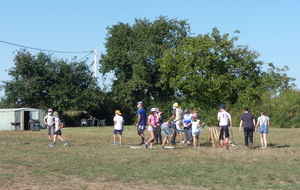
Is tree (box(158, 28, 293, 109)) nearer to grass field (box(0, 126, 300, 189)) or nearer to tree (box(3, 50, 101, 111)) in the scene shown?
tree (box(3, 50, 101, 111))

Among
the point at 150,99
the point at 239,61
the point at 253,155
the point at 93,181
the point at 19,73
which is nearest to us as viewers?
the point at 93,181

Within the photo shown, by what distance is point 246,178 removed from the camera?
40.9 feet

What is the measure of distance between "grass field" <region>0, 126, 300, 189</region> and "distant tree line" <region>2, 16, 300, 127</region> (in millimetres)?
32966

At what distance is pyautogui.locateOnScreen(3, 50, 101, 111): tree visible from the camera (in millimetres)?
52375

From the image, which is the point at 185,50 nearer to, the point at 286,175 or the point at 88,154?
the point at 88,154

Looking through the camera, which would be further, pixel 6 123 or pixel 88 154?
pixel 6 123

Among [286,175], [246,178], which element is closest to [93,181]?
[246,178]

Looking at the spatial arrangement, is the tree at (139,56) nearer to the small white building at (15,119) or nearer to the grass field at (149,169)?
the small white building at (15,119)

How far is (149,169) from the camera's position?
14.1 metres

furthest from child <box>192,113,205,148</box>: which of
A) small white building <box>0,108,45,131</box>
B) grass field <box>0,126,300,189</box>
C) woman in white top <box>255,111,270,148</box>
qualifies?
small white building <box>0,108,45,131</box>

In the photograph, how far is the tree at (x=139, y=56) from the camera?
191ft

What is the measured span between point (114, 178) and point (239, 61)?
47016 mm

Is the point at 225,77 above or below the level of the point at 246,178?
above

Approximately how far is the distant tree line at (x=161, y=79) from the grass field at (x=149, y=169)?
108ft
